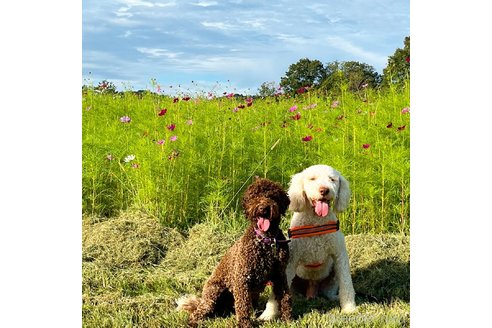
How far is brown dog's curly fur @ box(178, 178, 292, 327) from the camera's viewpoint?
9.75ft

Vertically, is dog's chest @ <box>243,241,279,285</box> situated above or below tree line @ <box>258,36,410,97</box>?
below

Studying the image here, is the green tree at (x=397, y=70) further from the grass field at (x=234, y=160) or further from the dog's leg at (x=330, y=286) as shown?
the dog's leg at (x=330, y=286)

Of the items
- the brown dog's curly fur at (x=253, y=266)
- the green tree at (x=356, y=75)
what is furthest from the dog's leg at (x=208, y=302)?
the green tree at (x=356, y=75)

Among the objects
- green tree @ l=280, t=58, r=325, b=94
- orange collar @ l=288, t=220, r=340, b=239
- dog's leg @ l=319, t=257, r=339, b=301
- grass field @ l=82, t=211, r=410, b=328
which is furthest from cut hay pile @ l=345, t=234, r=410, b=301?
green tree @ l=280, t=58, r=325, b=94

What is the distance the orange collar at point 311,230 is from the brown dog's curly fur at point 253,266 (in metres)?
0.24

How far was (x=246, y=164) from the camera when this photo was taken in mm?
5223

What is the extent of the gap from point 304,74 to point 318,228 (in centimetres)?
558

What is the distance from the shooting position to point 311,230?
3.33 meters

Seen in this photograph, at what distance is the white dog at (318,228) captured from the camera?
3211 millimetres

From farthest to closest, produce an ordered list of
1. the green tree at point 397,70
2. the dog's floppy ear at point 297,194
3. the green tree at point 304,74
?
the green tree at point 304,74 < the green tree at point 397,70 < the dog's floppy ear at point 297,194

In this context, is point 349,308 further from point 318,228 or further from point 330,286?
point 318,228

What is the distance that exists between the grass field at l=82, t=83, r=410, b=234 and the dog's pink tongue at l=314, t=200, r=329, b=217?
1275 millimetres

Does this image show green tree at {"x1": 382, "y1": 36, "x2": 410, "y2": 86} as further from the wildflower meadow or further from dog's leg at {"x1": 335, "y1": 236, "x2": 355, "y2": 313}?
dog's leg at {"x1": 335, "y1": 236, "x2": 355, "y2": 313}

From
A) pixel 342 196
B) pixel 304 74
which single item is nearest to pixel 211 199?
pixel 342 196
